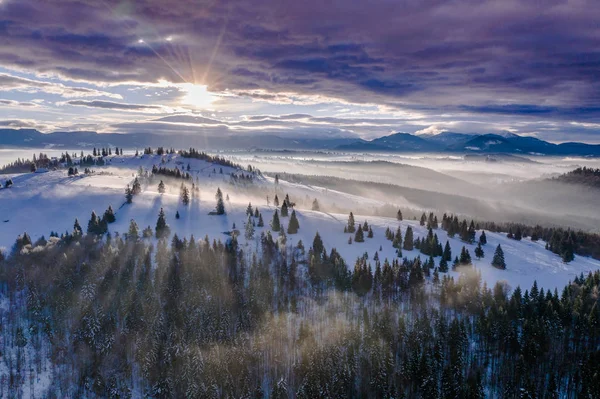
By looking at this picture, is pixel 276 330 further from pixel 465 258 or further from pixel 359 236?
pixel 465 258

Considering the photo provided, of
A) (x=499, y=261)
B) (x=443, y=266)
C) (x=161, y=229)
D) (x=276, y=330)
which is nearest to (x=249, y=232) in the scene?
(x=161, y=229)

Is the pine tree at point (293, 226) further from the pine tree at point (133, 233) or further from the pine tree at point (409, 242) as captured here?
the pine tree at point (133, 233)

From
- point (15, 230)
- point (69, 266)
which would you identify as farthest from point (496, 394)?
point (15, 230)

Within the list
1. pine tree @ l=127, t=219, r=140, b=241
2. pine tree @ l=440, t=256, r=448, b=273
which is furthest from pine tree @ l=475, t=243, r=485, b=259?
pine tree @ l=127, t=219, r=140, b=241

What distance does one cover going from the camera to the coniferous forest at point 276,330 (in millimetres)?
113438

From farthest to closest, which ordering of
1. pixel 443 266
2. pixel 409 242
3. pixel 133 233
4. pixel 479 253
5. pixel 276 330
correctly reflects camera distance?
pixel 409 242 → pixel 479 253 → pixel 133 233 → pixel 443 266 → pixel 276 330

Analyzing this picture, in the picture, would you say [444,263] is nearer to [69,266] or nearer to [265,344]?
[265,344]

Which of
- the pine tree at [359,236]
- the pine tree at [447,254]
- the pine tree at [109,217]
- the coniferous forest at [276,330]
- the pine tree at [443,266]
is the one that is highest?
the pine tree at [109,217]

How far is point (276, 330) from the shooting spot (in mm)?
129125

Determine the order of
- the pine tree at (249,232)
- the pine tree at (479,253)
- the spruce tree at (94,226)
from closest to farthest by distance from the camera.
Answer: the spruce tree at (94,226) → the pine tree at (479,253) → the pine tree at (249,232)

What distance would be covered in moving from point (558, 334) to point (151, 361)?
117 m

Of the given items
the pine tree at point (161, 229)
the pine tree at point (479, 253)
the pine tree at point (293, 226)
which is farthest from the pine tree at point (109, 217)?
the pine tree at point (479, 253)

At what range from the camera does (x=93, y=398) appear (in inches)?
4510

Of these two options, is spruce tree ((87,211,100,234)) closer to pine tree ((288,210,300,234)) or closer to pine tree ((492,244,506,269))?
pine tree ((288,210,300,234))
